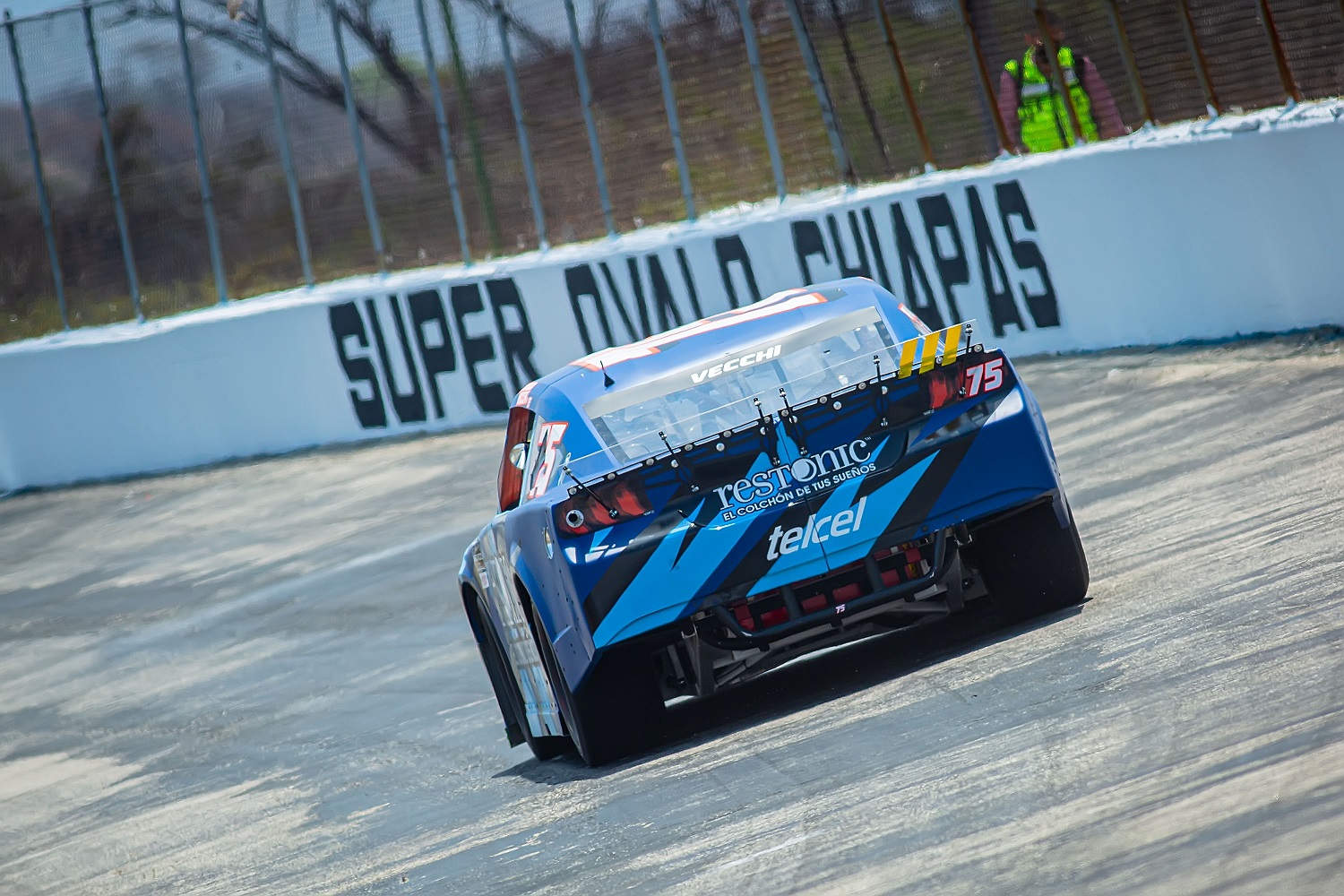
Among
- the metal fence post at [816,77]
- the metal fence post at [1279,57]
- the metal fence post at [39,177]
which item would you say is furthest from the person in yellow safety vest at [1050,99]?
the metal fence post at [39,177]

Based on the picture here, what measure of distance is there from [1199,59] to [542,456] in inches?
340

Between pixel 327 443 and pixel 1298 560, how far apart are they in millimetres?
15521

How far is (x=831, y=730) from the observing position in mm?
6918

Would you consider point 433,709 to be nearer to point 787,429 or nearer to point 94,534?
point 787,429

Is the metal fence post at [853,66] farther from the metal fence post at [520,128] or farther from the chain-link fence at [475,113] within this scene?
the metal fence post at [520,128]

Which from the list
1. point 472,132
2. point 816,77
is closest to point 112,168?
point 472,132

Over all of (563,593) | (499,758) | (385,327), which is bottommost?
(499,758)

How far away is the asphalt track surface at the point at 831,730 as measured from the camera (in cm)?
497

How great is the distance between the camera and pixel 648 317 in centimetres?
1961

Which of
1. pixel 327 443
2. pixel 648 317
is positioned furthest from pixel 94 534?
pixel 648 317

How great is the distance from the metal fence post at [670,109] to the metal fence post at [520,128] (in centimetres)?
176

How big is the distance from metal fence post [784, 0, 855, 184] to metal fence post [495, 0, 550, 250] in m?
3.32

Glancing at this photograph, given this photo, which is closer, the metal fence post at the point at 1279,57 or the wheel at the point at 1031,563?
the wheel at the point at 1031,563

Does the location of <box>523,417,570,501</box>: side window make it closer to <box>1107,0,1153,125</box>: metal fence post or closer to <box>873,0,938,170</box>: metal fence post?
<box>1107,0,1153,125</box>: metal fence post
